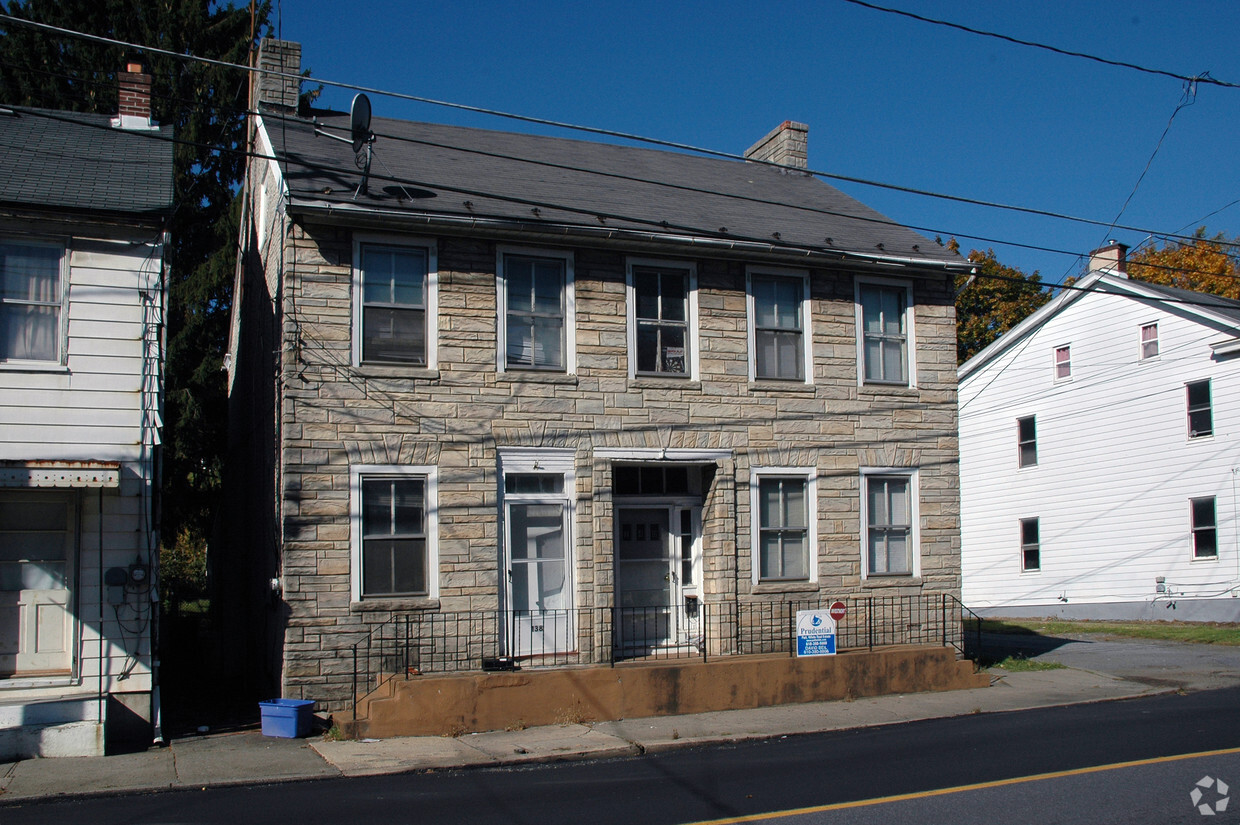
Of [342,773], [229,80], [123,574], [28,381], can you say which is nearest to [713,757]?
[342,773]

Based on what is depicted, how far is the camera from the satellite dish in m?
Answer: 13.2

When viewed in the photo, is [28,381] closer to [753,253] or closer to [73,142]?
[73,142]

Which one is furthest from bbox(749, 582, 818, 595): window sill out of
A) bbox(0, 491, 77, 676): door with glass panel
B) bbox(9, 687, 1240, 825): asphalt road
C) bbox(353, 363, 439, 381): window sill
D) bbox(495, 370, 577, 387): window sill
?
bbox(0, 491, 77, 676): door with glass panel

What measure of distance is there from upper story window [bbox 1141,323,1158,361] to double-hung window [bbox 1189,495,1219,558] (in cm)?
362

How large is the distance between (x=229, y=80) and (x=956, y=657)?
60.9ft

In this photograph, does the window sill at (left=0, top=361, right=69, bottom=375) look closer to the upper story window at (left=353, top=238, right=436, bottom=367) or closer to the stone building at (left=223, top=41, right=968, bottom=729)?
the stone building at (left=223, top=41, right=968, bottom=729)

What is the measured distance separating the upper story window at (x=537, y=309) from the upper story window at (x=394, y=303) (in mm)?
996

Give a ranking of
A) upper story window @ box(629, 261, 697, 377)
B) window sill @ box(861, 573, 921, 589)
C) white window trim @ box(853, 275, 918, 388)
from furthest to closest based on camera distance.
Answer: white window trim @ box(853, 275, 918, 388) < window sill @ box(861, 573, 921, 589) < upper story window @ box(629, 261, 697, 377)

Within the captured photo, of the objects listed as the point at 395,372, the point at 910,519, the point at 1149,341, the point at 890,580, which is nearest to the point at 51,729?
the point at 395,372

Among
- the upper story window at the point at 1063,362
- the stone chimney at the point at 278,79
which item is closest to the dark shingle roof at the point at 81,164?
the stone chimney at the point at 278,79

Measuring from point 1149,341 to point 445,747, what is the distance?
21.0 metres

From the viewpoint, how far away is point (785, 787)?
28.8ft

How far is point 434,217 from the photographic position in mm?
13133

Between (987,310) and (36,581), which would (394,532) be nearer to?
(36,581)
